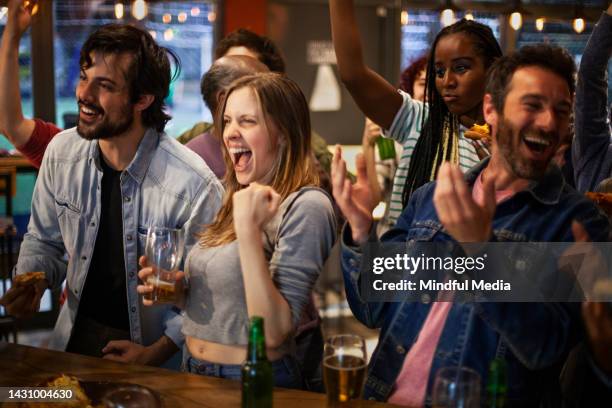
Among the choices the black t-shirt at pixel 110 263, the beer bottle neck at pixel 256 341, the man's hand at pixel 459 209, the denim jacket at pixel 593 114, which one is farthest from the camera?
the black t-shirt at pixel 110 263

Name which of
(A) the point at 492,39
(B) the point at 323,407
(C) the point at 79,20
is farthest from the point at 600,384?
(C) the point at 79,20

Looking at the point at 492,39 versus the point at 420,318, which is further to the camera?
the point at 492,39

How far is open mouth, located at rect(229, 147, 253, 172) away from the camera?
1713mm

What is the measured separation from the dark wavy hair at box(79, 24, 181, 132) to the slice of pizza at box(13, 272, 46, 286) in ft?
1.50

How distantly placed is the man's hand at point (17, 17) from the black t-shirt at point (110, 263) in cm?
42

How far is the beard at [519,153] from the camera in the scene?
155cm

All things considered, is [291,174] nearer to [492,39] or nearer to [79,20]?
[492,39]

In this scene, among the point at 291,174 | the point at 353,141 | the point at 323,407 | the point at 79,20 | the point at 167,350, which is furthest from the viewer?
the point at 353,141

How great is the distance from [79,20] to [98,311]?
3253mm

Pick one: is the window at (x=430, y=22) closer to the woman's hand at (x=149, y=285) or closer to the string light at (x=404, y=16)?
the string light at (x=404, y=16)

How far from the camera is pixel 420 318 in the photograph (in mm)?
1609

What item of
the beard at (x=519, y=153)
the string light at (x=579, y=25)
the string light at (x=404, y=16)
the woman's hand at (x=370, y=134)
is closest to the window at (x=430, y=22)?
the string light at (x=404, y=16)

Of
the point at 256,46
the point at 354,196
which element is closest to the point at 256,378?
the point at 354,196

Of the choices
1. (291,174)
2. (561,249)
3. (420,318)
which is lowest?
(420,318)
